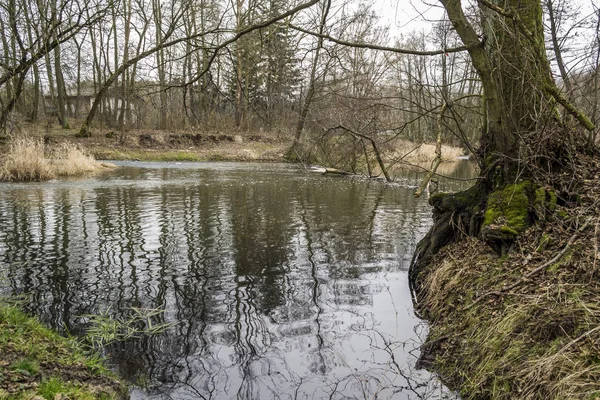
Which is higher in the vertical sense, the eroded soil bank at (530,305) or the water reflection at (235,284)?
the eroded soil bank at (530,305)

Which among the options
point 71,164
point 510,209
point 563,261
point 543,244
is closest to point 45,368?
point 563,261

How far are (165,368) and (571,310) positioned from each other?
3519mm

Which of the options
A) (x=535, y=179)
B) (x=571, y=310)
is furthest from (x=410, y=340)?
(x=535, y=179)

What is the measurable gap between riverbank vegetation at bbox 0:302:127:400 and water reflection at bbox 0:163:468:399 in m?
0.33

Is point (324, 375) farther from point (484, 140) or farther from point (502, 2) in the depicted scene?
point (502, 2)

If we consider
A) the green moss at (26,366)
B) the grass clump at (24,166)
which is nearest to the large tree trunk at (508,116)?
the green moss at (26,366)

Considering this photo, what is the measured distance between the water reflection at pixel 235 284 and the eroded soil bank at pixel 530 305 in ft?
1.37

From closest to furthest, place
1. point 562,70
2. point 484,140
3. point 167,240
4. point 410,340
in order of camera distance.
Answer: point 410,340 < point 562,70 < point 484,140 < point 167,240

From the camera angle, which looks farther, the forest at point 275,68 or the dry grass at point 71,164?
the dry grass at point 71,164

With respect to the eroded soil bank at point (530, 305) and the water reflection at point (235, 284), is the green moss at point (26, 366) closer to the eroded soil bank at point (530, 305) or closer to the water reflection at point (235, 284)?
the water reflection at point (235, 284)

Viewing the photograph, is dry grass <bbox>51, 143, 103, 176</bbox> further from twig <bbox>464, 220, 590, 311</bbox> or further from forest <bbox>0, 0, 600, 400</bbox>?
twig <bbox>464, 220, 590, 311</bbox>

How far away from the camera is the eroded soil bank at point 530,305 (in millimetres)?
3162

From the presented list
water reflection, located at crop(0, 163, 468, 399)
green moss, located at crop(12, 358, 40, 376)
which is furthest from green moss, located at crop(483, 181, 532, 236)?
green moss, located at crop(12, 358, 40, 376)

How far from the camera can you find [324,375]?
13.8 feet
